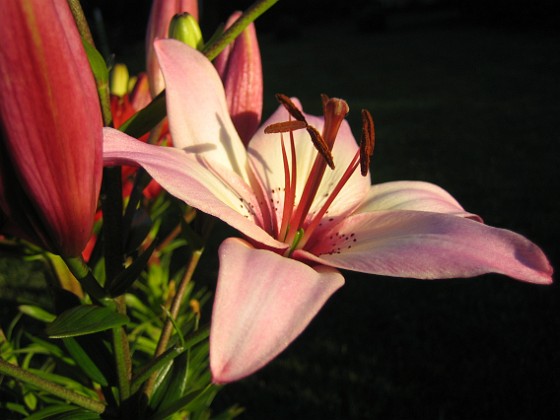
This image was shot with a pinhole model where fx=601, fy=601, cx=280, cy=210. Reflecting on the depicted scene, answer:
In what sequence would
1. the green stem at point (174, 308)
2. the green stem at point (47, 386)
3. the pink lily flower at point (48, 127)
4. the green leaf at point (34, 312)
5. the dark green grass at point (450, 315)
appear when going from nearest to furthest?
the pink lily flower at point (48, 127) < the green stem at point (47, 386) < the green stem at point (174, 308) < the green leaf at point (34, 312) < the dark green grass at point (450, 315)

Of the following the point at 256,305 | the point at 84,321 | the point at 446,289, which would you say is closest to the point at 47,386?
the point at 84,321

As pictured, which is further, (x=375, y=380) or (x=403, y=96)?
(x=403, y=96)

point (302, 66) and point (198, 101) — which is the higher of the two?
point (198, 101)

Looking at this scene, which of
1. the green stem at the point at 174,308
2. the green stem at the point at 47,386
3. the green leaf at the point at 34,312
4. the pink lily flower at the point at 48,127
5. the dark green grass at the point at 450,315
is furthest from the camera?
the dark green grass at the point at 450,315

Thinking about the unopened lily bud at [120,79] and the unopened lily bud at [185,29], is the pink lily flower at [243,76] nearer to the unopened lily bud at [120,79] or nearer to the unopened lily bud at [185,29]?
the unopened lily bud at [185,29]

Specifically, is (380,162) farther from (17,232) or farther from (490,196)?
(17,232)

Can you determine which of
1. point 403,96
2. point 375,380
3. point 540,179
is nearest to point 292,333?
point 375,380

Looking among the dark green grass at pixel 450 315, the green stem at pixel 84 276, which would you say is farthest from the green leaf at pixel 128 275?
the dark green grass at pixel 450 315
